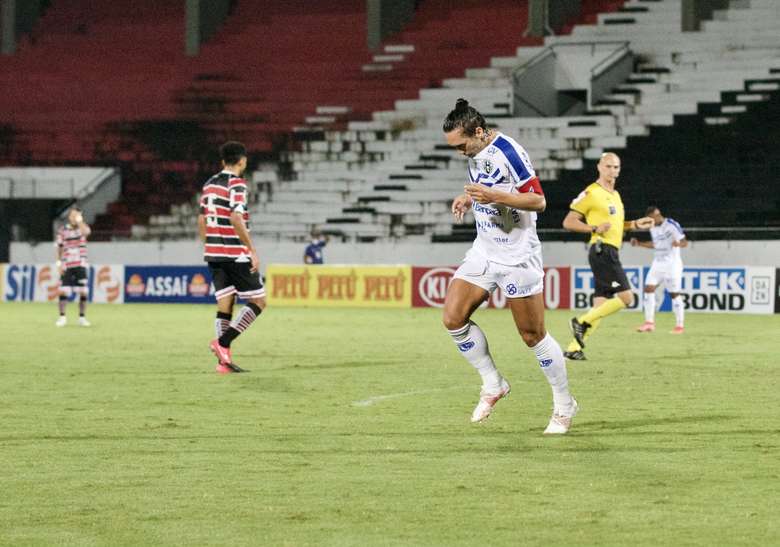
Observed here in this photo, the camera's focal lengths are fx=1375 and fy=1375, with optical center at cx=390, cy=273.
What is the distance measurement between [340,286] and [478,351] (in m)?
22.7

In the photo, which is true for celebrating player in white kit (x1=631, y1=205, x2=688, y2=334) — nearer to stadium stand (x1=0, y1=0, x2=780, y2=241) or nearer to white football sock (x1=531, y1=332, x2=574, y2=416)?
stadium stand (x1=0, y1=0, x2=780, y2=241)

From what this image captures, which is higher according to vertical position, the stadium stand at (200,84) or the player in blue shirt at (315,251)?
the stadium stand at (200,84)

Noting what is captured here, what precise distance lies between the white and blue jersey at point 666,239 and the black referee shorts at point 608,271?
6.76 metres

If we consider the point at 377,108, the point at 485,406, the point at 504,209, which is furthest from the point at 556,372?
the point at 377,108

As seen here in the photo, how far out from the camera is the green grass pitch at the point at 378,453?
6.09 meters

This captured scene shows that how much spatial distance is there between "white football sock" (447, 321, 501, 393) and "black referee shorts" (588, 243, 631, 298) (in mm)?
6478

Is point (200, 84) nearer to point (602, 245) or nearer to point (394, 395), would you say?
point (602, 245)

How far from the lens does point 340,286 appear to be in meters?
32.3

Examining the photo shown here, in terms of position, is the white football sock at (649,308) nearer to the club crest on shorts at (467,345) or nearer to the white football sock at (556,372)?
the club crest on shorts at (467,345)

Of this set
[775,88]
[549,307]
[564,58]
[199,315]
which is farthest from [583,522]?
[564,58]

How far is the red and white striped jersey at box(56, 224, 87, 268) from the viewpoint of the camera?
80.5 feet

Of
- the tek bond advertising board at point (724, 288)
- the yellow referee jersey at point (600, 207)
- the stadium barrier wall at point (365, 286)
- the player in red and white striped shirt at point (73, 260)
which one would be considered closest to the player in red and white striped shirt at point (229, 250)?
the yellow referee jersey at point (600, 207)

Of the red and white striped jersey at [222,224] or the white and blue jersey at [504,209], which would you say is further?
the red and white striped jersey at [222,224]

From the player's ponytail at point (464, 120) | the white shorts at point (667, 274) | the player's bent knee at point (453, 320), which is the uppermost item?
the player's ponytail at point (464, 120)
